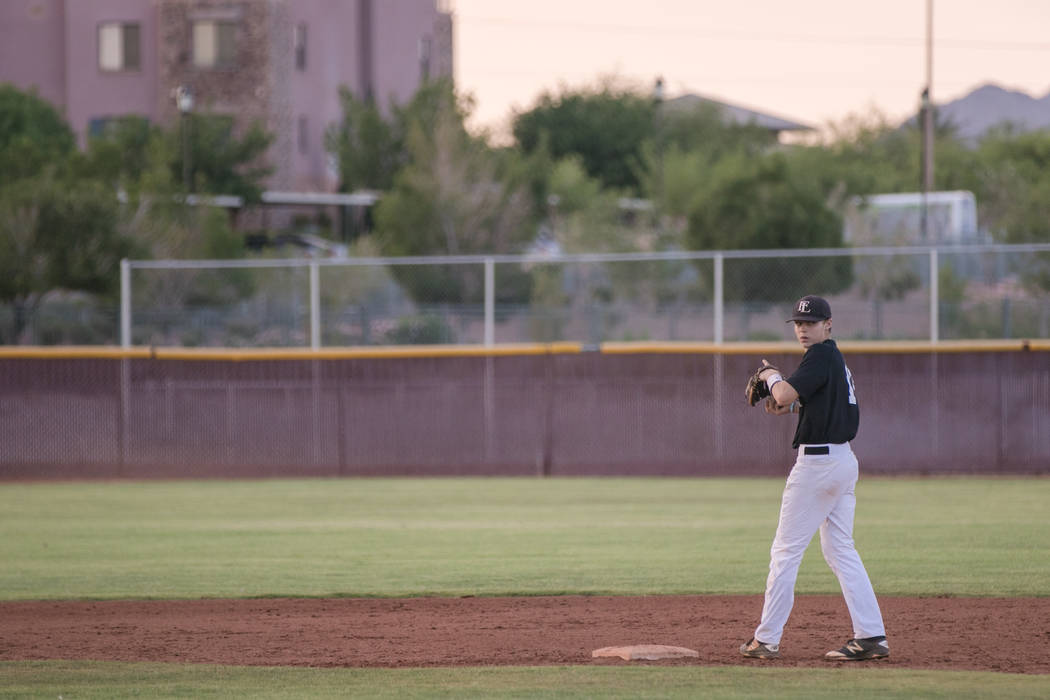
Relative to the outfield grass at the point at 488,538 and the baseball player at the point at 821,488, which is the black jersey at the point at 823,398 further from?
the outfield grass at the point at 488,538

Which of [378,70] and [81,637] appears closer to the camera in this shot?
[81,637]

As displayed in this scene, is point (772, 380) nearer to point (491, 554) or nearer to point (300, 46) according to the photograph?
point (491, 554)

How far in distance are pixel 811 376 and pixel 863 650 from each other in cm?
150

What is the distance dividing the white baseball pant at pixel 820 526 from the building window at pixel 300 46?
148 feet

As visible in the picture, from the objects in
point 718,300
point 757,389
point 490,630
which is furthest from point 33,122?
point 757,389

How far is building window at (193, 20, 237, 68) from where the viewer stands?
48.5 metres

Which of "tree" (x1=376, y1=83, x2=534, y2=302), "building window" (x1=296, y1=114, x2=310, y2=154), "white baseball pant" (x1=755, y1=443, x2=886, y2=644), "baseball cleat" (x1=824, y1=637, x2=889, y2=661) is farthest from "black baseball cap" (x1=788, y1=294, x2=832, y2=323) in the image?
"building window" (x1=296, y1=114, x2=310, y2=154)

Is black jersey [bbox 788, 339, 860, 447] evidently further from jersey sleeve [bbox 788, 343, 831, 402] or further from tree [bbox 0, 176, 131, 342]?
tree [bbox 0, 176, 131, 342]

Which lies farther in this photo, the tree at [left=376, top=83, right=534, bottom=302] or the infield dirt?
the tree at [left=376, top=83, right=534, bottom=302]

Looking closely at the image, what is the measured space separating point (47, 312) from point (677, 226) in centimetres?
2336

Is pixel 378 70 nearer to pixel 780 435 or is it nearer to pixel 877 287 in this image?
pixel 877 287

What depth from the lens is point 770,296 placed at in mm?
23594

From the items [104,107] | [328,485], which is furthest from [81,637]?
[104,107]

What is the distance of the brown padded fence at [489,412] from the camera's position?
59.4 feet
